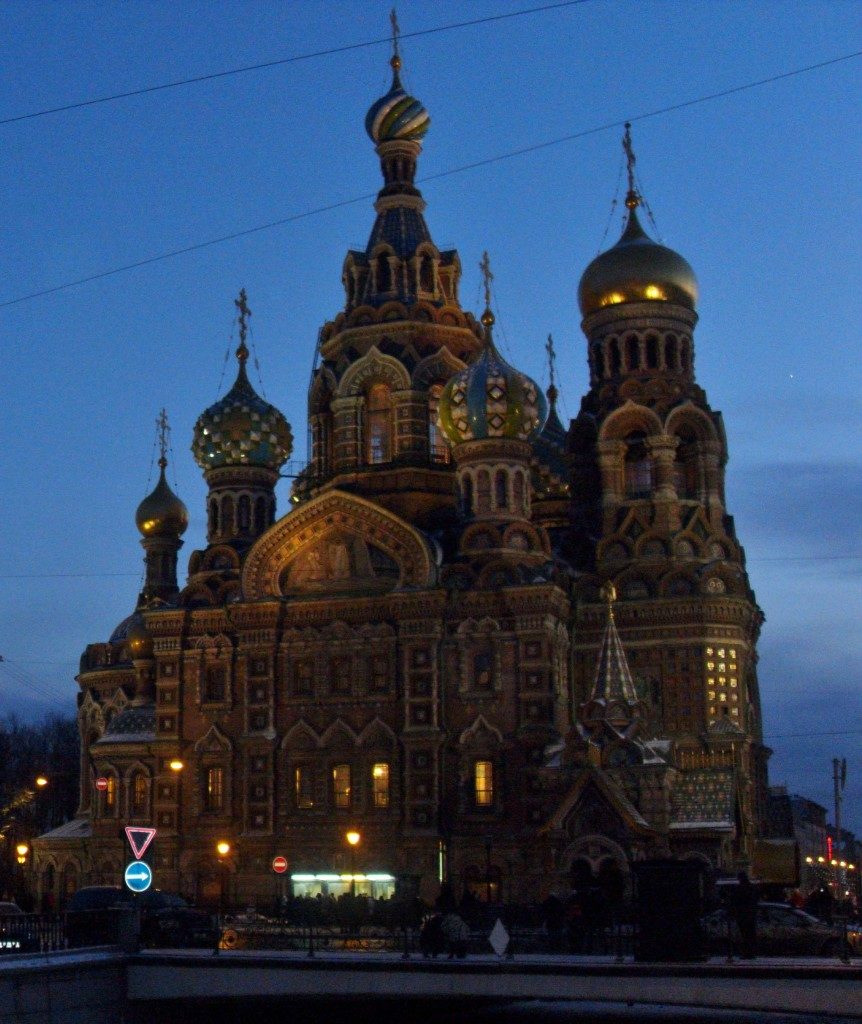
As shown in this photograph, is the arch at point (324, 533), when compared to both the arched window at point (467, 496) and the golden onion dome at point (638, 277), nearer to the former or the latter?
the arched window at point (467, 496)

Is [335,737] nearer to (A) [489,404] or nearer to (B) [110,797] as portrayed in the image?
(B) [110,797]

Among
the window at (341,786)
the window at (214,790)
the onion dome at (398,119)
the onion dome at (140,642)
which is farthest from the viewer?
the onion dome at (140,642)

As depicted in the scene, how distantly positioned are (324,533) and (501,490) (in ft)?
16.5

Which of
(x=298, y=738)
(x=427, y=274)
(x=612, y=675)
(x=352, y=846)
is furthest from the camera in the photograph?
(x=427, y=274)

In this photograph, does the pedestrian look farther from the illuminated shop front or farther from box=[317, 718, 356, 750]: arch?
box=[317, 718, 356, 750]: arch

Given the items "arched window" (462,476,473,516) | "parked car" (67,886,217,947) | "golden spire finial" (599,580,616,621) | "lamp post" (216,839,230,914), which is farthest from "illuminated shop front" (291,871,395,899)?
"arched window" (462,476,473,516)

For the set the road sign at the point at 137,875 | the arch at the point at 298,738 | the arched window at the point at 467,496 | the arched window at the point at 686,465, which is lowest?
the road sign at the point at 137,875

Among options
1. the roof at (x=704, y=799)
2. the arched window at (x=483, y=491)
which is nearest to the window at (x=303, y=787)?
the arched window at (x=483, y=491)

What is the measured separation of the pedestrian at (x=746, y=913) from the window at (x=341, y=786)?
70.4 feet

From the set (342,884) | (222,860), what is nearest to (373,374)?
(222,860)

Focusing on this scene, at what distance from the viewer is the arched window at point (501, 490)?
A: 44125 millimetres

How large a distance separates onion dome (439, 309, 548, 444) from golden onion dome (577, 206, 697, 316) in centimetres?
492

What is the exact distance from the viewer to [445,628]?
42.9m

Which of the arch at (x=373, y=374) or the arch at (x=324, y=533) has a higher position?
the arch at (x=373, y=374)
